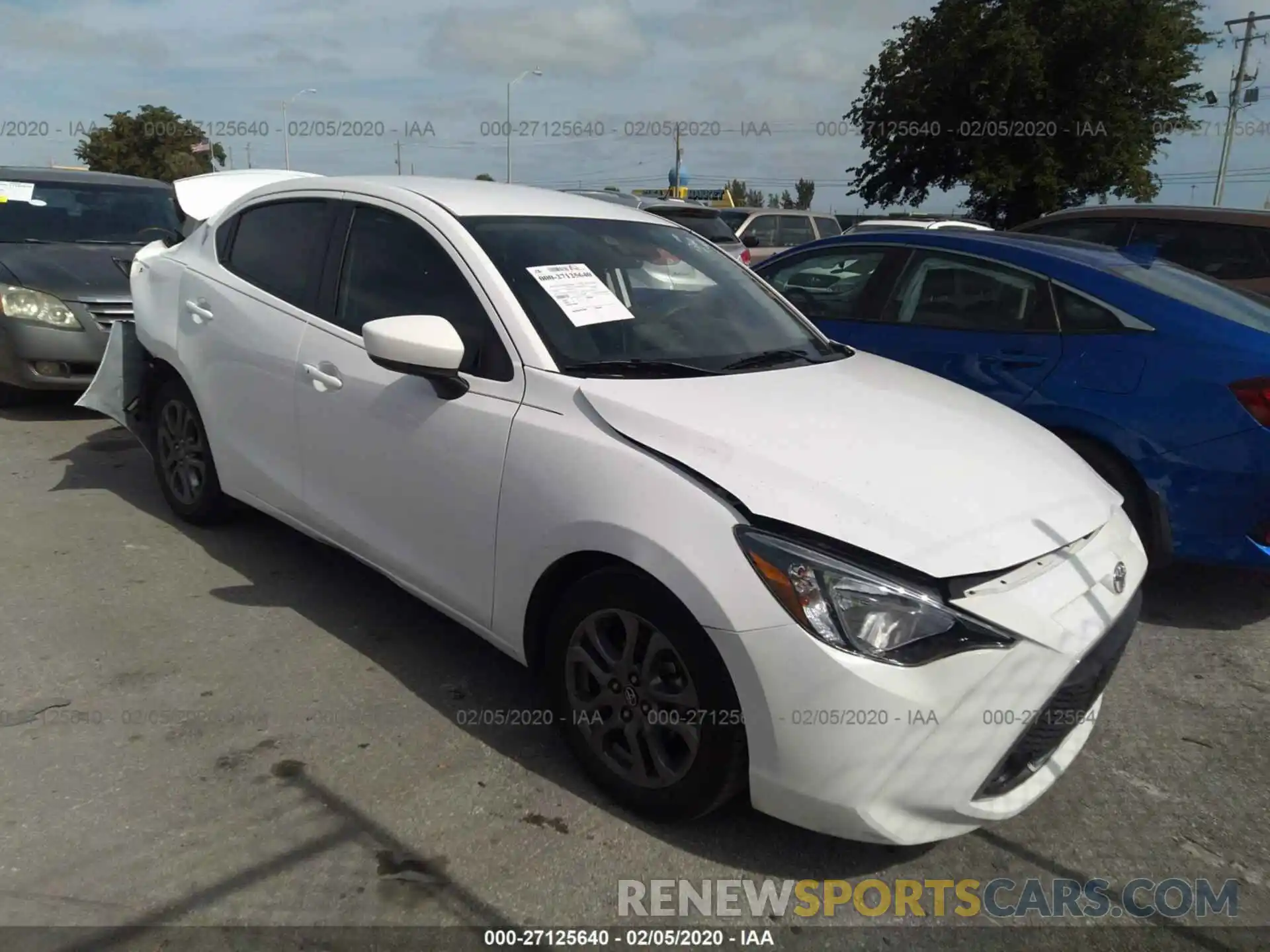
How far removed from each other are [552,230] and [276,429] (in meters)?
1.34

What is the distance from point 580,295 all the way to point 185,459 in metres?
2.44

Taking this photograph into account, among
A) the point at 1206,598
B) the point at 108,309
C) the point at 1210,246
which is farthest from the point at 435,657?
the point at 1210,246

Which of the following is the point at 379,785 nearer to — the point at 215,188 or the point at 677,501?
the point at 677,501

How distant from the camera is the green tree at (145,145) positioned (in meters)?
41.7

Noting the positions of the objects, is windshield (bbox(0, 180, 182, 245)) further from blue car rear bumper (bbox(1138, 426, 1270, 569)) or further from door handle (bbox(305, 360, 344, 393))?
blue car rear bumper (bbox(1138, 426, 1270, 569))

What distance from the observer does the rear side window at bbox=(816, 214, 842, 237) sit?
1775cm

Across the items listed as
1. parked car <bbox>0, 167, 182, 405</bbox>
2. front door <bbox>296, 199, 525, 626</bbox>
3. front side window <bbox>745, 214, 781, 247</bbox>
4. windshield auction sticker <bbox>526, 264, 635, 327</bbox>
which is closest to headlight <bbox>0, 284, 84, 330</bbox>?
parked car <bbox>0, 167, 182, 405</bbox>

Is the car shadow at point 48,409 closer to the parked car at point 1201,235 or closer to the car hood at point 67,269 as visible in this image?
the car hood at point 67,269

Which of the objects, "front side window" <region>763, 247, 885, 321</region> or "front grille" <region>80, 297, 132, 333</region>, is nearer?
"front side window" <region>763, 247, 885, 321</region>

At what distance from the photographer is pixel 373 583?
13.9 ft

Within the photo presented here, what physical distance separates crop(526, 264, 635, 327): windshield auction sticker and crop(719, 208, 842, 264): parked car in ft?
44.6

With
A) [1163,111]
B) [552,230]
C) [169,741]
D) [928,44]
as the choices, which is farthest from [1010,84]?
[169,741]

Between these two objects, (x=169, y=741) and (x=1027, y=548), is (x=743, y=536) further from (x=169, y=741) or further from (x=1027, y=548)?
(x=169, y=741)

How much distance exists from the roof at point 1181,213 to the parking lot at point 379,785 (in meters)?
4.30
